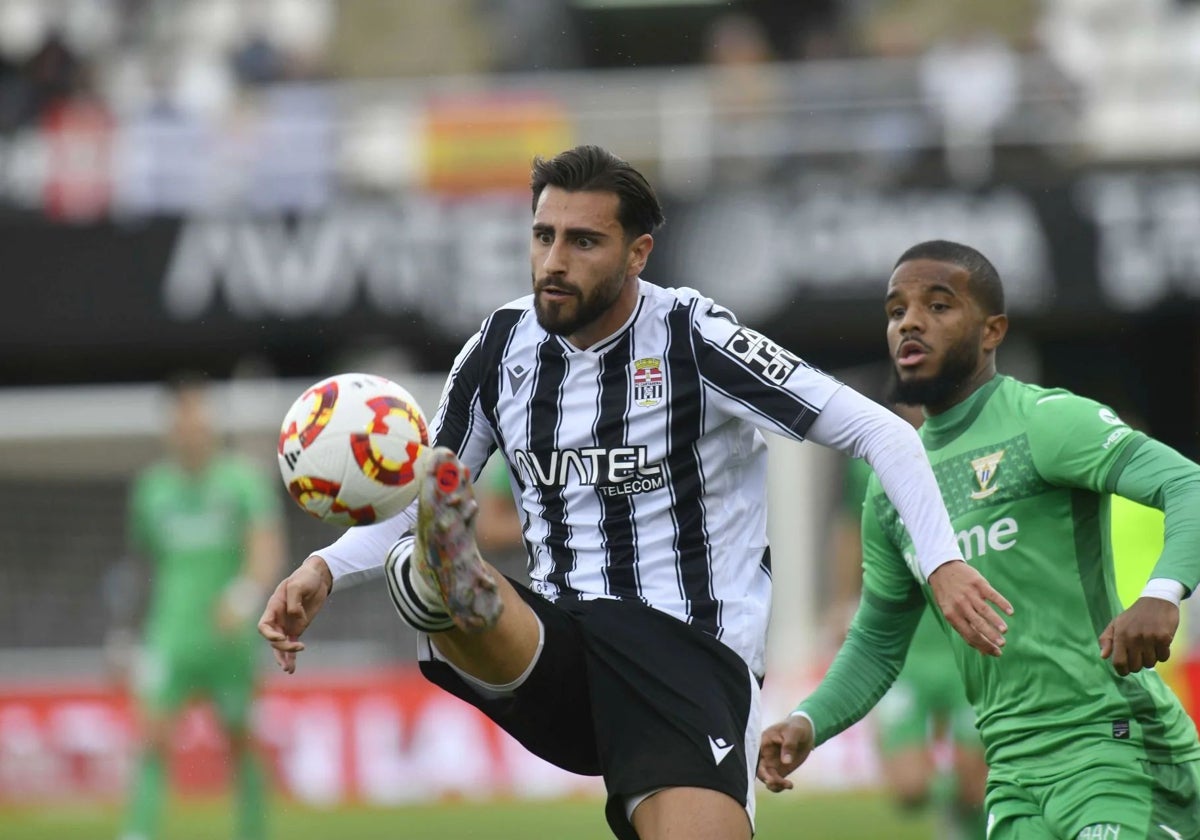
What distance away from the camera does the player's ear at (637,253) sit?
5.09 metres

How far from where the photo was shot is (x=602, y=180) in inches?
198

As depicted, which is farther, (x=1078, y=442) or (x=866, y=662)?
(x=866, y=662)

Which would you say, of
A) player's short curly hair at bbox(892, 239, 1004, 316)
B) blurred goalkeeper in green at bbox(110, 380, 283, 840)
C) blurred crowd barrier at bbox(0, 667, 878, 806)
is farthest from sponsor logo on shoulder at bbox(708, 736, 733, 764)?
blurred crowd barrier at bbox(0, 667, 878, 806)

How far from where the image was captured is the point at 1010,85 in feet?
55.3

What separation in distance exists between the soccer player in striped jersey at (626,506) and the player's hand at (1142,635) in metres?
0.50

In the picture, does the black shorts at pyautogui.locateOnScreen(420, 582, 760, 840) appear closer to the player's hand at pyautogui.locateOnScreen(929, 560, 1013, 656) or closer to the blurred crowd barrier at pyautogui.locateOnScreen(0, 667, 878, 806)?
the player's hand at pyautogui.locateOnScreen(929, 560, 1013, 656)

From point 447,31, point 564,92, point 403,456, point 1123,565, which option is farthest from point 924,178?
point 403,456

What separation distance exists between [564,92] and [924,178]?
3.37 m

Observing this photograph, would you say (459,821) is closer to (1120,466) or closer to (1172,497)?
(1120,466)

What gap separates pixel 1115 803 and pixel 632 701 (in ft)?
3.92

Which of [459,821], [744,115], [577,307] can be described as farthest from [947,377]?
[744,115]

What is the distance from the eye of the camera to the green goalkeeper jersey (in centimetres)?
472

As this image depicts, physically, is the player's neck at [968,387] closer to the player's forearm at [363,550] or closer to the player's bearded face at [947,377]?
the player's bearded face at [947,377]

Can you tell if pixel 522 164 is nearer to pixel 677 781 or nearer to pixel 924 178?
pixel 924 178
